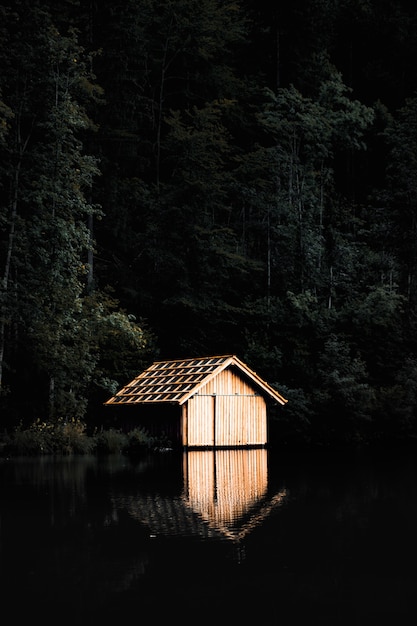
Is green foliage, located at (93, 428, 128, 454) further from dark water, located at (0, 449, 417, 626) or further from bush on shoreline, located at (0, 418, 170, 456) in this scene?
dark water, located at (0, 449, 417, 626)

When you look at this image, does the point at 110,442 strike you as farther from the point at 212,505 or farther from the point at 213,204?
the point at 213,204

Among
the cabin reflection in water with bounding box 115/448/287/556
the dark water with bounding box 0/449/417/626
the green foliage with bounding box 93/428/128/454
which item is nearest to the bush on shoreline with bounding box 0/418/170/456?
the green foliage with bounding box 93/428/128/454

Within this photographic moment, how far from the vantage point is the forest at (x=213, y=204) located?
137 ft

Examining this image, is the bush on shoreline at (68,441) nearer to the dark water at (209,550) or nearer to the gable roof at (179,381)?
the gable roof at (179,381)

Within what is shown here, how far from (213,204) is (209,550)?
143ft

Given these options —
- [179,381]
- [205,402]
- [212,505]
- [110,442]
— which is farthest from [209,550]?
[179,381]

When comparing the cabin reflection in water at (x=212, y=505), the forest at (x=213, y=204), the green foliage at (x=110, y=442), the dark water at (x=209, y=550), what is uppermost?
the forest at (x=213, y=204)

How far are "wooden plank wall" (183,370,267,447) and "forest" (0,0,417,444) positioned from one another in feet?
15.9

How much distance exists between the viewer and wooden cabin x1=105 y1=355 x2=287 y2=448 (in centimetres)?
3981

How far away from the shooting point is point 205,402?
40.4 m

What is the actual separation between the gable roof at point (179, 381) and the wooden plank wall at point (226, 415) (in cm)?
61

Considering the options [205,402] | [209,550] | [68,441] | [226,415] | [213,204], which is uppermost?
[213,204]

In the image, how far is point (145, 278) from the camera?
5494cm

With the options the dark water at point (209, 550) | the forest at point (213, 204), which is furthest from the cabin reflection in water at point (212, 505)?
the forest at point (213, 204)
